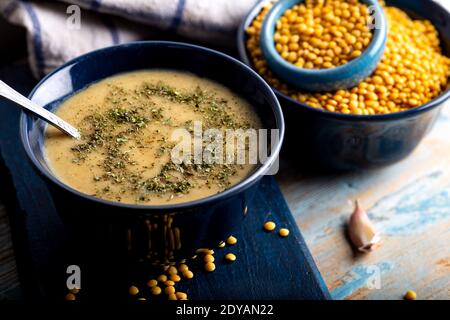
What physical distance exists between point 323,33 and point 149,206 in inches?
36.3

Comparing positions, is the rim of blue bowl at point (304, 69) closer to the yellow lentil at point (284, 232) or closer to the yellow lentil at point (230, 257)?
the yellow lentil at point (284, 232)

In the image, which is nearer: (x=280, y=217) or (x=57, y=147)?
(x=57, y=147)

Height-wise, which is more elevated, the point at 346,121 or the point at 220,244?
the point at 346,121

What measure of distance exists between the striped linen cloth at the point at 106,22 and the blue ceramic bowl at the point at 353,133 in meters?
0.14

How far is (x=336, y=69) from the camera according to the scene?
1680 mm

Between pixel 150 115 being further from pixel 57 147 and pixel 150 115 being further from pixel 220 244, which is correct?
pixel 220 244

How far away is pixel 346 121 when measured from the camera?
5.32 feet

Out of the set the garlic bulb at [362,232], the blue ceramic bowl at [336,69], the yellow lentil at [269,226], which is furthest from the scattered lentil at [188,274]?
the blue ceramic bowl at [336,69]

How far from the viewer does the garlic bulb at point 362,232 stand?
1.66m

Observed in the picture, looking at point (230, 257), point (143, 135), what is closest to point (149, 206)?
point (143, 135)

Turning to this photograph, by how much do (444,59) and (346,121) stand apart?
47cm

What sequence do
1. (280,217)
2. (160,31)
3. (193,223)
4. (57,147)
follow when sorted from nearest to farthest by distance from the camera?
(193,223) → (57,147) → (280,217) → (160,31)

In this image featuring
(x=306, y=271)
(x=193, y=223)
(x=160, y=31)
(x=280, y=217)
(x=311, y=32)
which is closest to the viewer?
(x=193, y=223)

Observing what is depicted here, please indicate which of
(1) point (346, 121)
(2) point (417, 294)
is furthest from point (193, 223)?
(2) point (417, 294)
